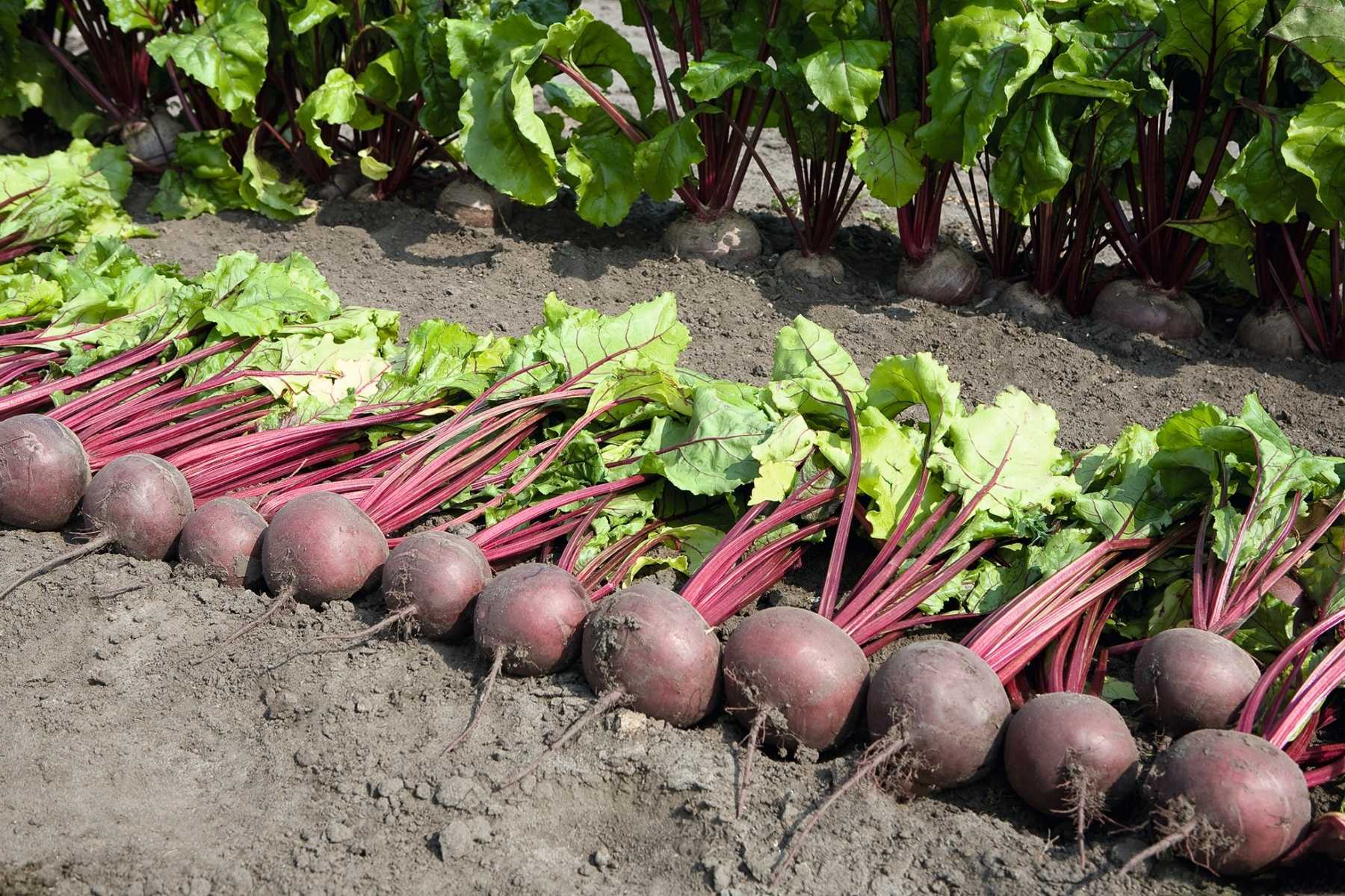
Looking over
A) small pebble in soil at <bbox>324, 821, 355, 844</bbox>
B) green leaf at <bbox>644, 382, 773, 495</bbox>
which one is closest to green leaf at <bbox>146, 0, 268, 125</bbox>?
green leaf at <bbox>644, 382, 773, 495</bbox>

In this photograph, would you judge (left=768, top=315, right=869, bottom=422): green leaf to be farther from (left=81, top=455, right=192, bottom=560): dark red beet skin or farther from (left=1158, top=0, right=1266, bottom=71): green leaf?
(left=1158, top=0, right=1266, bottom=71): green leaf

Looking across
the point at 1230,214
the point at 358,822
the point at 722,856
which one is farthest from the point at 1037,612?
the point at 1230,214

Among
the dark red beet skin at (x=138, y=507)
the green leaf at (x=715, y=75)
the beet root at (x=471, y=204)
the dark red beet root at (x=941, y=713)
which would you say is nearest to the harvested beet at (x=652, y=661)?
the dark red beet root at (x=941, y=713)

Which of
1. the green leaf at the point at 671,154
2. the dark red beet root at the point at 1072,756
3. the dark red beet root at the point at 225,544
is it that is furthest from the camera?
the green leaf at the point at 671,154

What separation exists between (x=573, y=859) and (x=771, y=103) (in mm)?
3980

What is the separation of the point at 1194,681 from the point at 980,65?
289 centimetres

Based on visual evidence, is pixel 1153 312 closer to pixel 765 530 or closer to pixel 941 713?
pixel 765 530

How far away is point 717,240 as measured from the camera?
556 centimetres

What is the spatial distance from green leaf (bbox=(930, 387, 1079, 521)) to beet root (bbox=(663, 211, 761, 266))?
2471 millimetres

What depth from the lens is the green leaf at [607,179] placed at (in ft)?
17.9

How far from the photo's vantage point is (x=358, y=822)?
7.95 ft

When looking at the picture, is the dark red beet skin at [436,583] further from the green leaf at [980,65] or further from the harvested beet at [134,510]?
the green leaf at [980,65]

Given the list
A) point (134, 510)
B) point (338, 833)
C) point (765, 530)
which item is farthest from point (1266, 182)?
point (134, 510)

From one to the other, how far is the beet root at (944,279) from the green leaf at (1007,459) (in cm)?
203
